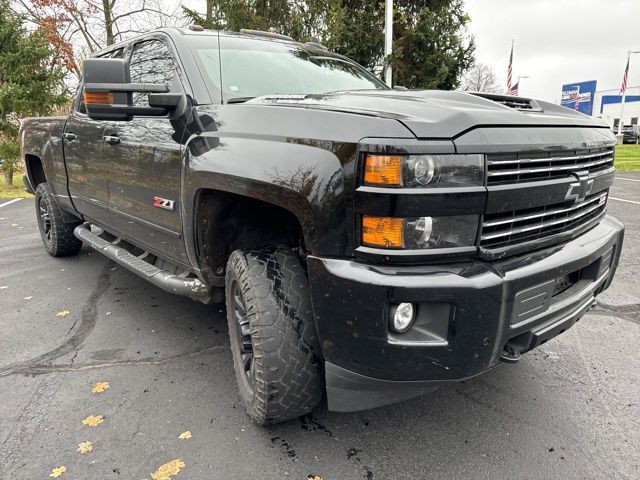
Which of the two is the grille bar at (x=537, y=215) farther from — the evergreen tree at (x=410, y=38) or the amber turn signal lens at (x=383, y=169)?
the evergreen tree at (x=410, y=38)

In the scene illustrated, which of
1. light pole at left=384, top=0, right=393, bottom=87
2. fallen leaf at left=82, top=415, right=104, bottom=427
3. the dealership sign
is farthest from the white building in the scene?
fallen leaf at left=82, top=415, right=104, bottom=427

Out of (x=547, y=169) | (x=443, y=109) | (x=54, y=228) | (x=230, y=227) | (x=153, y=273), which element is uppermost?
(x=443, y=109)

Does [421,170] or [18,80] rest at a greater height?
[18,80]

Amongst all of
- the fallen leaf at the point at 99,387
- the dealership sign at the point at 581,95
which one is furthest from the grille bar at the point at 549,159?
the dealership sign at the point at 581,95

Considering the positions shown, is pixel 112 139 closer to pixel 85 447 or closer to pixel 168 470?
pixel 85 447

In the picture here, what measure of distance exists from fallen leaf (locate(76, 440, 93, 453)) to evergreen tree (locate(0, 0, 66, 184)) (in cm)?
1085

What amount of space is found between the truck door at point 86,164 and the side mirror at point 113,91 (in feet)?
4.14

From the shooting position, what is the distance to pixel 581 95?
3959 cm

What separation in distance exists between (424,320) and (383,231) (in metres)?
0.36

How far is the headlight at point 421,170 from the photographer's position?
1641 mm

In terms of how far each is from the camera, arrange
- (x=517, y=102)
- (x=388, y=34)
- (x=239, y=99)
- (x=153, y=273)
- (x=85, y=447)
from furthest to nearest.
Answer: (x=388, y=34)
(x=153, y=273)
(x=239, y=99)
(x=517, y=102)
(x=85, y=447)

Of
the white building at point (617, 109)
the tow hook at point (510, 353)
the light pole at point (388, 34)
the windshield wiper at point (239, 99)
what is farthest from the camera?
the white building at point (617, 109)

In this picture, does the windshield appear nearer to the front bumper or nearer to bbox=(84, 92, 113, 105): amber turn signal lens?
bbox=(84, 92, 113, 105): amber turn signal lens

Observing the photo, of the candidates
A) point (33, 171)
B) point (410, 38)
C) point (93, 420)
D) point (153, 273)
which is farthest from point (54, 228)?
point (410, 38)
